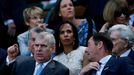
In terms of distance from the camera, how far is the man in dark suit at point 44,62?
6719 millimetres

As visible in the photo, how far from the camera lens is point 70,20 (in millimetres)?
8297

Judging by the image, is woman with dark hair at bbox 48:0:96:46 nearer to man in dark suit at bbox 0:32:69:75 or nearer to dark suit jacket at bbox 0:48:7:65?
dark suit jacket at bbox 0:48:7:65

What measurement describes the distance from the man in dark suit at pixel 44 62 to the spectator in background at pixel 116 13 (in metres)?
1.42

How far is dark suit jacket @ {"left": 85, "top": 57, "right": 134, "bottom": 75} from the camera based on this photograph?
249 inches

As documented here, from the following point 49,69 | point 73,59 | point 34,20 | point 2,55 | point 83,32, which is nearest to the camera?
point 49,69

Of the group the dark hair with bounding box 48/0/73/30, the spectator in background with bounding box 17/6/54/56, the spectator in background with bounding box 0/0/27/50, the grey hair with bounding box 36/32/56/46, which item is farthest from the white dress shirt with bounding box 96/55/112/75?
the spectator in background with bounding box 0/0/27/50

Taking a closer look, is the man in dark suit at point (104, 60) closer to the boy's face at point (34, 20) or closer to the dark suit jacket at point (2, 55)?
the dark suit jacket at point (2, 55)

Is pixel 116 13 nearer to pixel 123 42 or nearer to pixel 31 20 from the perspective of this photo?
pixel 123 42

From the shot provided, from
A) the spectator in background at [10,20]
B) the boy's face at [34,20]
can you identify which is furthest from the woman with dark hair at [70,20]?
the spectator in background at [10,20]

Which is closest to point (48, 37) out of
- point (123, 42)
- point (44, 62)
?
point (44, 62)

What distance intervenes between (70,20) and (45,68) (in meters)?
1.70

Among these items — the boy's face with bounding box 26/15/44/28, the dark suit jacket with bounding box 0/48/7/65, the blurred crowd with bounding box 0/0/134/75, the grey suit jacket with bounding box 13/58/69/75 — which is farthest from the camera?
the boy's face with bounding box 26/15/44/28

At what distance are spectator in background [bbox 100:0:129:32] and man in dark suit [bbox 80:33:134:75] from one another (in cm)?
153

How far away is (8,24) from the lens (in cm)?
943
